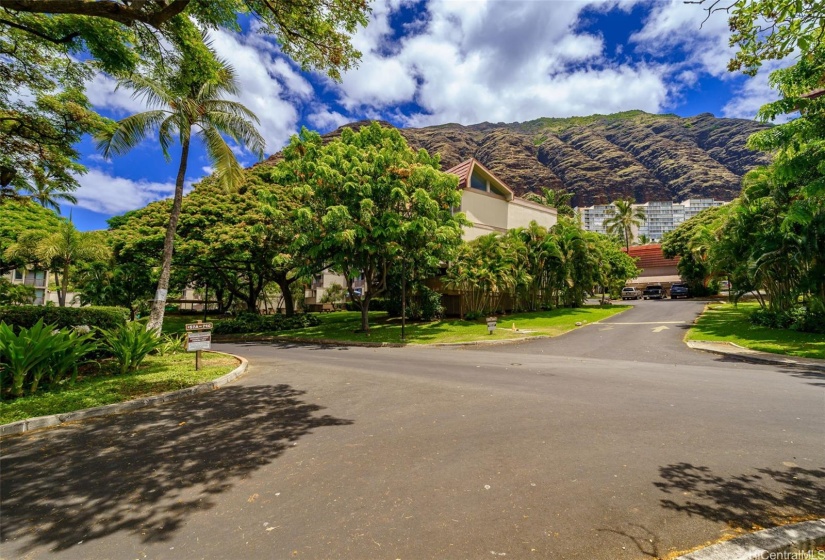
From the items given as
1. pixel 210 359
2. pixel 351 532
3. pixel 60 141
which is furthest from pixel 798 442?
pixel 60 141

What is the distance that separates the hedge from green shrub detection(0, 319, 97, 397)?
27.3 inches

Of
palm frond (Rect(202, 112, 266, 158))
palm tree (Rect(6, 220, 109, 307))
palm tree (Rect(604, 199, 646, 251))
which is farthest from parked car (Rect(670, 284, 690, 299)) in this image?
palm tree (Rect(6, 220, 109, 307))

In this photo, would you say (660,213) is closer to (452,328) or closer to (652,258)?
(652,258)

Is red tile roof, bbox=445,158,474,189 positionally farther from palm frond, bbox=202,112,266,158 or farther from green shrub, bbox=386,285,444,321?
palm frond, bbox=202,112,266,158

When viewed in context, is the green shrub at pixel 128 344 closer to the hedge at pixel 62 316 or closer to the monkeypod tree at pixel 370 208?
the hedge at pixel 62 316

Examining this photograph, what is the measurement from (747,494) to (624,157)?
162m

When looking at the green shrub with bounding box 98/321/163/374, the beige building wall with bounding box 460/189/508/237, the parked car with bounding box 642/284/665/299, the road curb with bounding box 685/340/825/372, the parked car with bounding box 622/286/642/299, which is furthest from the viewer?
the parked car with bounding box 622/286/642/299

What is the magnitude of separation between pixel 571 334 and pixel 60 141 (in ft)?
68.1

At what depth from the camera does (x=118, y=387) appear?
316 inches

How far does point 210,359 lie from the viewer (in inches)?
479

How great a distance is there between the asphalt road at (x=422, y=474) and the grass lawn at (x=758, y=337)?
20.3 feet

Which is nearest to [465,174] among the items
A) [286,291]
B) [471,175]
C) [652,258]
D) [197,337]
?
[471,175]

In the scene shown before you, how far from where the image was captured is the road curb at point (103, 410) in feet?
18.7

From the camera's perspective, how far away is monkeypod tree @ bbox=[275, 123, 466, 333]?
691 inches
